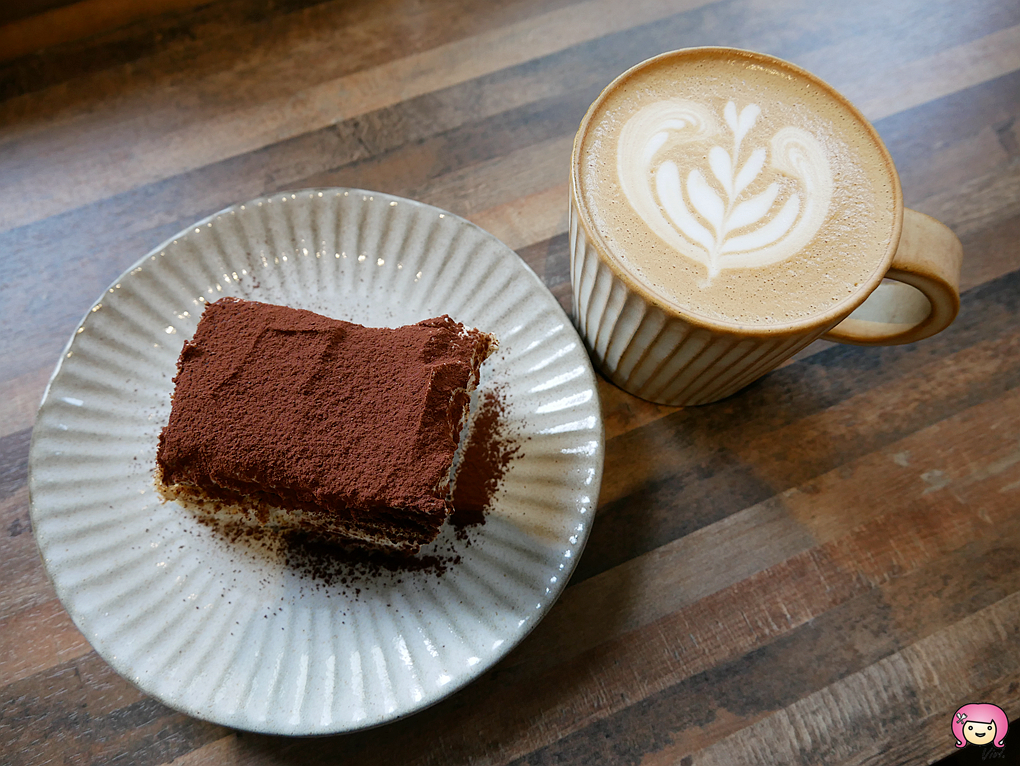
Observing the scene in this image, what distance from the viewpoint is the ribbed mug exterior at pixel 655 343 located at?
1.09 meters

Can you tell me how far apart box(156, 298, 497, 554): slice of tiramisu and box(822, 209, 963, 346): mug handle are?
0.74m

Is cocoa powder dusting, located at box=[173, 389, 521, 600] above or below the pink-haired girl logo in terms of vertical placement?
above

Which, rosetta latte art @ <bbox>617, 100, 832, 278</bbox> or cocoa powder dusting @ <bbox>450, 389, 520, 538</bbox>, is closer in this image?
rosetta latte art @ <bbox>617, 100, 832, 278</bbox>

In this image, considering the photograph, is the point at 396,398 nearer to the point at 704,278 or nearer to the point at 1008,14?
the point at 704,278

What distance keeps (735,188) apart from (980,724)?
3.67ft

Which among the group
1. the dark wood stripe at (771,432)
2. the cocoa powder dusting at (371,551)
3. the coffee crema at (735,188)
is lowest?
the dark wood stripe at (771,432)

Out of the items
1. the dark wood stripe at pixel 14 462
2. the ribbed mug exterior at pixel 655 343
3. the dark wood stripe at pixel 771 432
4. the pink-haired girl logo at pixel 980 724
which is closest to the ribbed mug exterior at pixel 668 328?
the ribbed mug exterior at pixel 655 343

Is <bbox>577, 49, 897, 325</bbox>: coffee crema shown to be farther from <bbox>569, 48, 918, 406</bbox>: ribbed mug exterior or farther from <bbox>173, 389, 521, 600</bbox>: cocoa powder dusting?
<bbox>173, 389, 521, 600</bbox>: cocoa powder dusting

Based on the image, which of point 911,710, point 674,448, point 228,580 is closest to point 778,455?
point 674,448

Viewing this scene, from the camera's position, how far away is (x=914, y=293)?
1261 millimetres

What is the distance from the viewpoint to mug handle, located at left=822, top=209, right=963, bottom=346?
1099 millimetres

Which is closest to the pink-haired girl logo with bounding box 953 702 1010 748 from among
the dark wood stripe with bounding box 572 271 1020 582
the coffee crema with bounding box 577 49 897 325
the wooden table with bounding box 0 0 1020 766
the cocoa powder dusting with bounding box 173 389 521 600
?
the wooden table with bounding box 0 0 1020 766

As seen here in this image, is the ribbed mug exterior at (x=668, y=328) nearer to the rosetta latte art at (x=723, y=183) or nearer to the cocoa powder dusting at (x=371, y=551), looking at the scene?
the rosetta latte art at (x=723, y=183)

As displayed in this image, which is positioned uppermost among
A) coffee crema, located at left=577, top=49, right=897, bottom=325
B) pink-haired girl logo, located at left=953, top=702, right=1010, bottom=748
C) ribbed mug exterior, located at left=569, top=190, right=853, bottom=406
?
coffee crema, located at left=577, top=49, right=897, bottom=325
